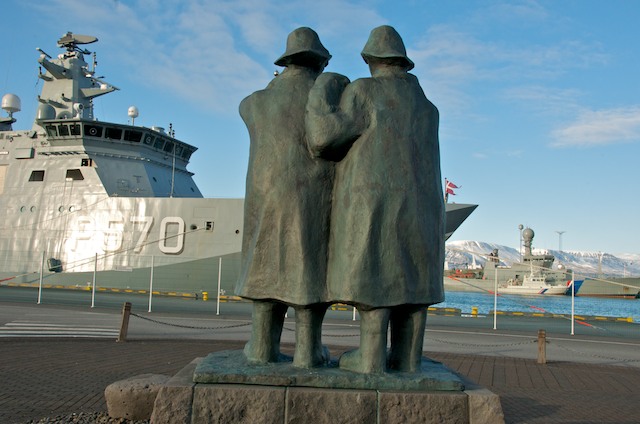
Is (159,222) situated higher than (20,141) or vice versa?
(20,141)

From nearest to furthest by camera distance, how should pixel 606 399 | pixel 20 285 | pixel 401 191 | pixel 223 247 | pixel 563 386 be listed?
pixel 401 191
pixel 606 399
pixel 563 386
pixel 223 247
pixel 20 285

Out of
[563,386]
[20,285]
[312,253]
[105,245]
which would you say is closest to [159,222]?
[105,245]

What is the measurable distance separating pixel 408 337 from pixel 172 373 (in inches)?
155

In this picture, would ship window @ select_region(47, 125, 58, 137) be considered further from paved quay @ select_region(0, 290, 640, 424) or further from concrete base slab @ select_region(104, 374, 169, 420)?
concrete base slab @ select_region(104, 374, 169, 420)

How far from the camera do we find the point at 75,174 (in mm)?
25422

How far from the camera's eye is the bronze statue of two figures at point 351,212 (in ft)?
13.4

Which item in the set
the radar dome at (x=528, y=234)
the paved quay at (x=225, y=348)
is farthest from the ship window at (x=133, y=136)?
the radar dome at (x=528, y=234)

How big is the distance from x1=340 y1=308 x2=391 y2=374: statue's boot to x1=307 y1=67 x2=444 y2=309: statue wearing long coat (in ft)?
0.39

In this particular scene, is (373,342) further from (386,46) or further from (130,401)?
(386,46)

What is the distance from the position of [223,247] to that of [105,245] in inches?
193

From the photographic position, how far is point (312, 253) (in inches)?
167

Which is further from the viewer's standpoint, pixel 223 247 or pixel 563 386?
pixel 223 247

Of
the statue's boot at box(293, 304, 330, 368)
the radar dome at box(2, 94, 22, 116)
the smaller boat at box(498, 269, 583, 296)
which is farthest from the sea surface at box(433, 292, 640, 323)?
the statue's boot at box(293, 304, 330, 368)

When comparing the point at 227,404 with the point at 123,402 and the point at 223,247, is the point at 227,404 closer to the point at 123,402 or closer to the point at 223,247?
the point at 123,402
